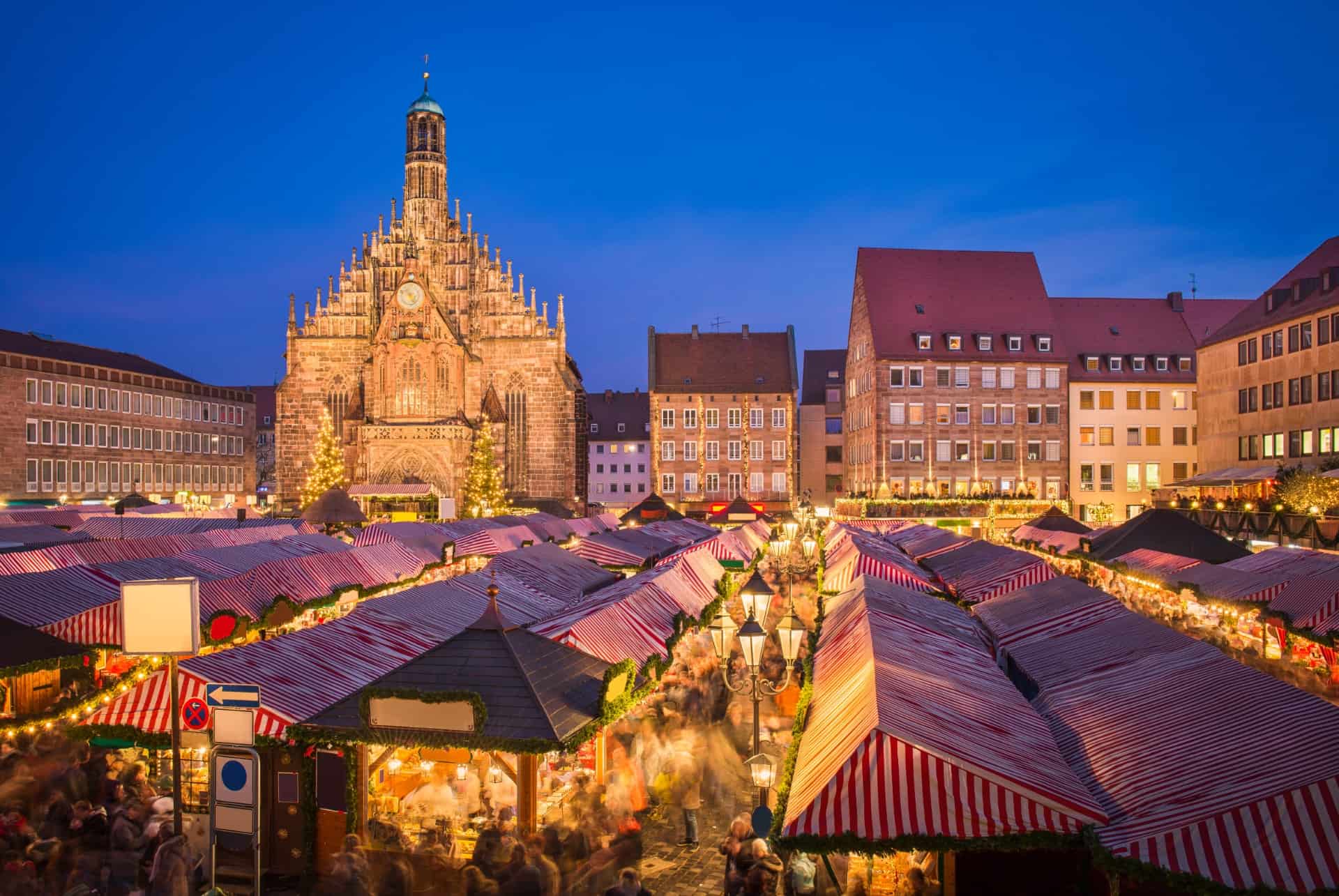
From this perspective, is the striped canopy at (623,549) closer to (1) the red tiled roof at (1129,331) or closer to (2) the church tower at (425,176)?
(2) the church tower at (425,176)

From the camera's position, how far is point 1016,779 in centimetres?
746

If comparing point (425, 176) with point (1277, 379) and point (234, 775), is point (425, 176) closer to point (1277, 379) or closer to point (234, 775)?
point (1277, 379)

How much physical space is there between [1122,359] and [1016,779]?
2429 inches

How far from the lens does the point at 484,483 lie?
55.0 meters

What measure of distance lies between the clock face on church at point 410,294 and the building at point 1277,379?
43007 mm

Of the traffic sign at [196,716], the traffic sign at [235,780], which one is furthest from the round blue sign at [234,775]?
the traffic sign at [196,716]

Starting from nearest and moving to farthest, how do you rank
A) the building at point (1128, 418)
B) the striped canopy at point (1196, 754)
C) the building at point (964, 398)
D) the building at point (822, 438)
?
the striped canopy at point (1196, 754) < the building at point (964, 398) < the building at point (1128, 418) < the building at point (822, 438)

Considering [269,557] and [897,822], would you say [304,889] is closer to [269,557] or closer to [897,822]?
[897,822]

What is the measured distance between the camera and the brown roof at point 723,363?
224 feet

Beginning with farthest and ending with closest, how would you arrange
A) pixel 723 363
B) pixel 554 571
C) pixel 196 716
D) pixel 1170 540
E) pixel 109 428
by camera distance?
pixel 723 363, pixel 109 428, pixel 1170 540, pixel 554 571, pixel 196 716

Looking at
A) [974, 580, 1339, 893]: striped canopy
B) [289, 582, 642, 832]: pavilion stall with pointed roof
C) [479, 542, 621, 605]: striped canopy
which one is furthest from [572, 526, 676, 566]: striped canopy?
[289, 582, 642, 832]: pavilion stall with pointed roof

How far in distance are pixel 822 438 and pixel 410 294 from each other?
33.1 metres

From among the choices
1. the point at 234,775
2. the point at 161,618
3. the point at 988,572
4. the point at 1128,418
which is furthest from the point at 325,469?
the point at 234,775

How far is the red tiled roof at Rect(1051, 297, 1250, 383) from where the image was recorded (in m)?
62.5
